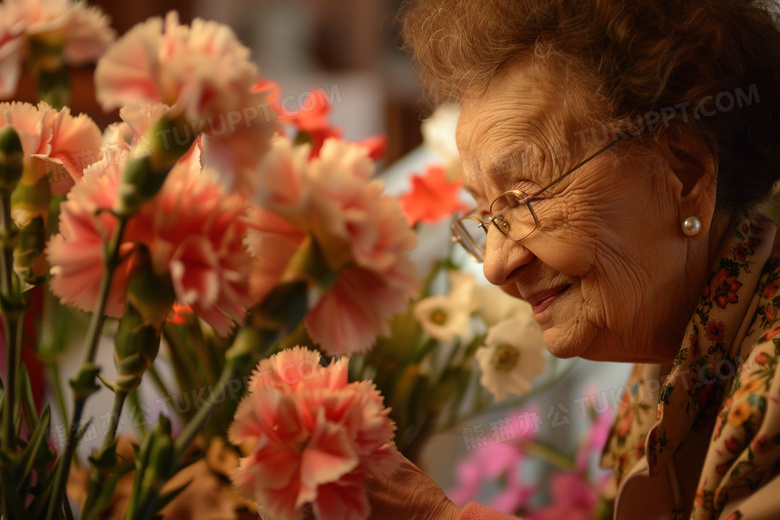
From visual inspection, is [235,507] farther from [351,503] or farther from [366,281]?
[366,281]

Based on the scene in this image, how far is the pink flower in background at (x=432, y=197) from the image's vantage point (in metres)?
0.97

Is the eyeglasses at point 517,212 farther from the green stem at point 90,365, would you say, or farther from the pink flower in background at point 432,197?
the green stem at point 90,365

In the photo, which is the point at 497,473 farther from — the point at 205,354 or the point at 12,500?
the point at 12,500

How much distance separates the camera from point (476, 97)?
0.82m

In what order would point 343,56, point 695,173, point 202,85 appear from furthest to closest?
point 343,56
point 695,173
point 202,85

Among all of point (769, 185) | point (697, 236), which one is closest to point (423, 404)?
point (697, 236)

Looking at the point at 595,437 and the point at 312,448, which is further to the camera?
the point at 595,437

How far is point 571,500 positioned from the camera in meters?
1.15

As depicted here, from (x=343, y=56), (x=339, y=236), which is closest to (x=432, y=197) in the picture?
(x=339, y=236)

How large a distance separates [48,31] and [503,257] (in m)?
0.53

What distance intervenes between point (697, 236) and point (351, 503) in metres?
0.53

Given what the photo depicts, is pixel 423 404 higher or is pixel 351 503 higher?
pixel 351 503

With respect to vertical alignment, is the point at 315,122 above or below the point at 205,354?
above

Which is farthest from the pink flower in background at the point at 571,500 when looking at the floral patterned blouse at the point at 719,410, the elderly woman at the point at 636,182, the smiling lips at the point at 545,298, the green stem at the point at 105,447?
the green stem at the point at 105,447
